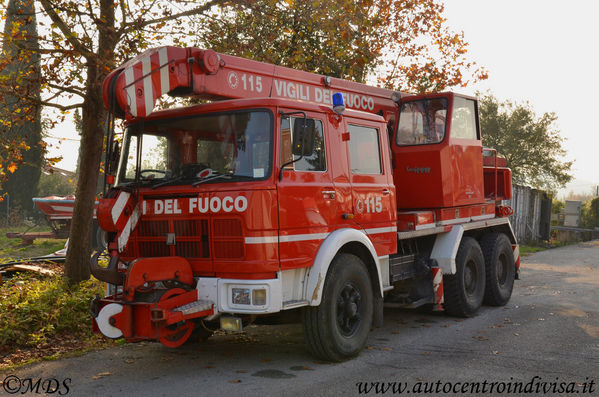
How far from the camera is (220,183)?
18.5 ft

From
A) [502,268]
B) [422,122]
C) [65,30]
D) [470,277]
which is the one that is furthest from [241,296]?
[502,268]

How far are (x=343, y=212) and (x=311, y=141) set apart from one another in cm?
98

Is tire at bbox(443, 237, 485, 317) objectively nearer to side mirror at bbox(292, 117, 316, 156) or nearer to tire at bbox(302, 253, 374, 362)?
tire at bbox(302, 253, 374, 362)

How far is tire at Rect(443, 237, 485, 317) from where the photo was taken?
8672mm

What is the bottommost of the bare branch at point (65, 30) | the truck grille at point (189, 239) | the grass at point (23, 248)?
the grass at point (23, 248)

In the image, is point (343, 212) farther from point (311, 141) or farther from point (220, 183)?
point (220, 183)

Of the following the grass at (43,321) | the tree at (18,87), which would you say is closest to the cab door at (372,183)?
the grass at (43,321)

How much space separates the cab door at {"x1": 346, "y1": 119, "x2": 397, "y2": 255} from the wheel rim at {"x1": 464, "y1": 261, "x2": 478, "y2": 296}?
7.67 ft

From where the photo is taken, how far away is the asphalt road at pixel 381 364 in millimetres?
5309

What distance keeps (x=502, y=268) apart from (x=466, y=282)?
1.47 m

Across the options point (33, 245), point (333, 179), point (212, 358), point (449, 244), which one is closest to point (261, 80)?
point (333, 179)

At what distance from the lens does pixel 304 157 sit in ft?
19.2

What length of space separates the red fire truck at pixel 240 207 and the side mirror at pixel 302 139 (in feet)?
0.04

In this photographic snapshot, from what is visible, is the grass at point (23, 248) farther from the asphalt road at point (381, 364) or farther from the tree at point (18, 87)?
the asphalt road at point (381, 364)
